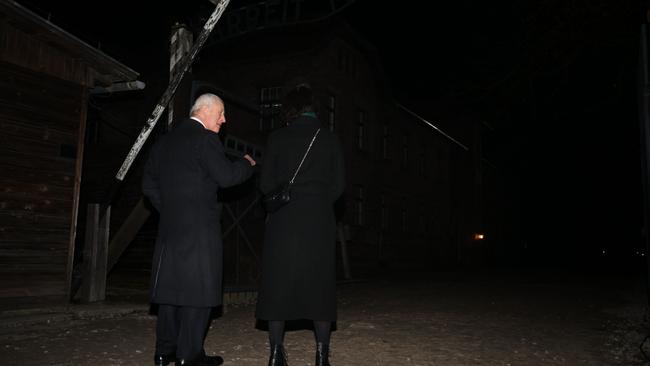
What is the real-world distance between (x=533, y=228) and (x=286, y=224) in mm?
45204

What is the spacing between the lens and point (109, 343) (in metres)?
5.32

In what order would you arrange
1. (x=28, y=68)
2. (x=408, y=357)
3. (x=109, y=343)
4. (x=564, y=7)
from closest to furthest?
1. (x=408, y=357)
2. (x=109, y=343)
3. (x=28, y=68)
4. (x=564, y=7)

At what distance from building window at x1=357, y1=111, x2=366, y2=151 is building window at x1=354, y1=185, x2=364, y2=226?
68.6 inches

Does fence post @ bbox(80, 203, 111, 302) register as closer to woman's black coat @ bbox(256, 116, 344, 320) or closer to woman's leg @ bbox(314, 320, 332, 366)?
woman's black coat @ bbox(256, 116, 344, 320)

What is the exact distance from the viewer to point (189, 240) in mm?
3854

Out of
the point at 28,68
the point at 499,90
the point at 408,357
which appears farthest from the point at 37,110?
the point at 499,90

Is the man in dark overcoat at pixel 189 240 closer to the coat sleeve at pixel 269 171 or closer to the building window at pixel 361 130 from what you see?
the coat sleeve at pixel 269 171

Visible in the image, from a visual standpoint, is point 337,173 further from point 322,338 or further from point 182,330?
point 182,330

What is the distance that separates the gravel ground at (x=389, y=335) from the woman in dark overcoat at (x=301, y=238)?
2.70ft

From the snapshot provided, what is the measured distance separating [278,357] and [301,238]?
877 millimetres

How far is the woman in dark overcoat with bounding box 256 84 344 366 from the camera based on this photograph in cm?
391

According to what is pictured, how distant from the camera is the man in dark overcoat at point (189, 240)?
3830 mm

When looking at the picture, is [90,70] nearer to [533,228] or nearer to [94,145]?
[94,145]

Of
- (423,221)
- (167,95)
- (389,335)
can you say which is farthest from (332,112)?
(389,335)
